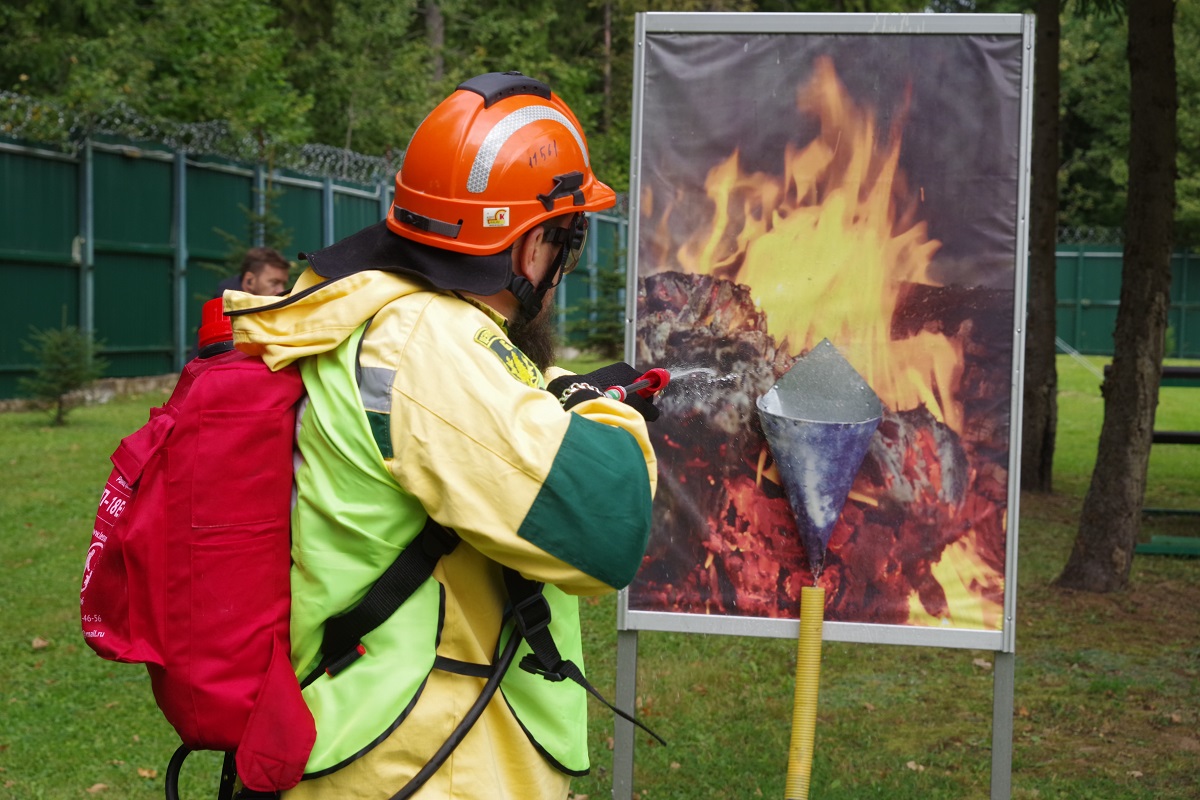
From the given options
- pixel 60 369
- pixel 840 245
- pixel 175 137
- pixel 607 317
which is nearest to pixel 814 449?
pixel 840 245

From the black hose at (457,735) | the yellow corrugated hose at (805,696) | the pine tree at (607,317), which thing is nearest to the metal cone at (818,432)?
the yellow corrugated hose at (805,696)

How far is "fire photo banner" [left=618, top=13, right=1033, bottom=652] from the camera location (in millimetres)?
3762

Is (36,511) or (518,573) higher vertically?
(518,573)

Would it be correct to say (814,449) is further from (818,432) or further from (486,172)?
(486,172)

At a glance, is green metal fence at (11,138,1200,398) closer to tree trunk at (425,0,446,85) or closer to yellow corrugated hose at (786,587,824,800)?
yellow corrugated hose at (786,587,824,800)

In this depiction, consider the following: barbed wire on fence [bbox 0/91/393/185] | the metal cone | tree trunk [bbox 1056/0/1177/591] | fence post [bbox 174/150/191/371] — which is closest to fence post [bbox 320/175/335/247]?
barbed wire on fence [bbox 0/91/393/185]

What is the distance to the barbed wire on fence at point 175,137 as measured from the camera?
13812mm

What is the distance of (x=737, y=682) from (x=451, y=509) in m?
4.41

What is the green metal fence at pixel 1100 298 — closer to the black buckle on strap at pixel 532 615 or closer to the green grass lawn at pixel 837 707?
the green grass lawn at pixel 837 707

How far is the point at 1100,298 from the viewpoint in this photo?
3266 cm

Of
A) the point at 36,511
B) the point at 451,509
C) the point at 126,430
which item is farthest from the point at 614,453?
the point at 126,430

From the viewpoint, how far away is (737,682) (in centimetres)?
619

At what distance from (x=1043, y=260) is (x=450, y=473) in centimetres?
925

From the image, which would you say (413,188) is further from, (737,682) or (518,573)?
(737,682)
